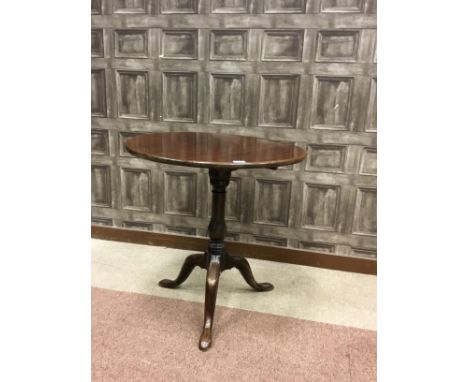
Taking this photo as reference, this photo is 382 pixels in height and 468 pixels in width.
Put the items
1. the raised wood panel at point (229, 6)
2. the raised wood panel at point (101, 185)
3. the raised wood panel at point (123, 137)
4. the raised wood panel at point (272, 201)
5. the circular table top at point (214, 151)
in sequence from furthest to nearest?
the raised wood panel at point (101, 185) < the raised wood panel at point (123, 137) < the raised wood panel at point (272, 201) < the raised wood panel at point (229, 6) < the circular table top at point (214, 151)

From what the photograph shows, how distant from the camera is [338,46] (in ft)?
6.12

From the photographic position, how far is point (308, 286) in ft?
6.49

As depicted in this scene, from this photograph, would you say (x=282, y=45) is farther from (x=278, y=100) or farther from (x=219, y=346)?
(x=219, y=346)

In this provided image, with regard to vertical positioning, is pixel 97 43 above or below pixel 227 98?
above

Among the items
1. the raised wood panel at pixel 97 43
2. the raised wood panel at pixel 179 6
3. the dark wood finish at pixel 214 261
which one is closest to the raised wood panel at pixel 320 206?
the dark wood finish at pixel 214 261

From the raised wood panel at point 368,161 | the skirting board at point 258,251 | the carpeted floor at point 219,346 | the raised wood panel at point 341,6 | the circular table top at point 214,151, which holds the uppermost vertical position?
the raised wood panel at point 341,6

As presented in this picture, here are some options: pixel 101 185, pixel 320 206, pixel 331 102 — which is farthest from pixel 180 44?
pixel 320 206

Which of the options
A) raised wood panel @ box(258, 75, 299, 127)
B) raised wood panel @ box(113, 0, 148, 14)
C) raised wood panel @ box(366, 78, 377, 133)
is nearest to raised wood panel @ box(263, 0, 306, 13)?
raised wood panel @ box(258, 75, 299, 127)

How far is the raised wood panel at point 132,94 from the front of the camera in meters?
2.14

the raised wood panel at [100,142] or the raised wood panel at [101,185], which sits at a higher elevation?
the raised wood panel at [100,142]

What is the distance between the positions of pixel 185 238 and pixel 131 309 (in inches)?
26.7

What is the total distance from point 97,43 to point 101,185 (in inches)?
33.3

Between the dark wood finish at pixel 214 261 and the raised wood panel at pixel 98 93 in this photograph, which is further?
the raised wood panel at pixel 98 93

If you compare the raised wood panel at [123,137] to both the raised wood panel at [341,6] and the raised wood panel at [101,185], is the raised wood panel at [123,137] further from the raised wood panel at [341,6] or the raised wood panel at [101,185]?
the raised wood panel at [341,6]
